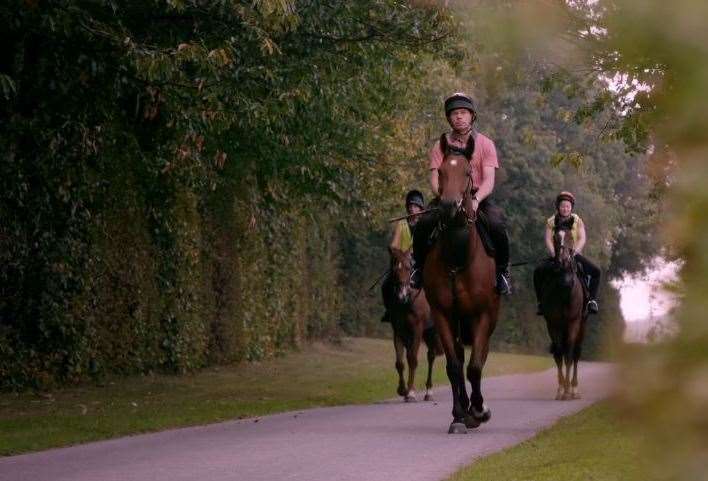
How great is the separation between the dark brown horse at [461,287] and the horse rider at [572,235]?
16.3 ft

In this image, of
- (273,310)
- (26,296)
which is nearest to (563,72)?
(26,296)

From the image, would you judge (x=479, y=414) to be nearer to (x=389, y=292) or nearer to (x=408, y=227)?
(x=408, y=227)

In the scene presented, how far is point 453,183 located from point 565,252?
690cm

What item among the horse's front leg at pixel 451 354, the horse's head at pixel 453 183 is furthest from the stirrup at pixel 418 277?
the horse's head at pixel 453 183

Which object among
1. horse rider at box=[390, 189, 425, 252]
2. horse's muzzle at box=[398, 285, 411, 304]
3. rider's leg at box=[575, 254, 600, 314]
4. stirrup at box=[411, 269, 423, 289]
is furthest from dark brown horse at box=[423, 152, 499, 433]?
rider's leg at box=[575, 254, 600, 314]

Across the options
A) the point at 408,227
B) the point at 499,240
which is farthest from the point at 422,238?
the point at 408,227

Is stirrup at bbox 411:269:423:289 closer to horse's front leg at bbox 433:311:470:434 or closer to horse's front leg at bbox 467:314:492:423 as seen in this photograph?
horse's front leg at bbox 433:311:470:434

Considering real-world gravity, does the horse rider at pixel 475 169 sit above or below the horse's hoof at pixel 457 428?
above

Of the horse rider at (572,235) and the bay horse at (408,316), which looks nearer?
the horse rider at (572,235)

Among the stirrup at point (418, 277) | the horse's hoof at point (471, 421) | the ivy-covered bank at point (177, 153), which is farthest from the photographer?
the ivy-covered bank at point (177, 153)

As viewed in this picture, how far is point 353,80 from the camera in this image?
62.5ft

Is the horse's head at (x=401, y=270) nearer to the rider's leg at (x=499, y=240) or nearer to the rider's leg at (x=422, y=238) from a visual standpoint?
the rider's leg at (x=422, y=238)

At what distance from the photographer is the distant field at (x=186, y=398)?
47.7 feet

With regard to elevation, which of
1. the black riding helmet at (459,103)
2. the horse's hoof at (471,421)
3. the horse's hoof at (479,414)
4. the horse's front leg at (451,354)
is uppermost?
the black riding helmet at (459,103)
